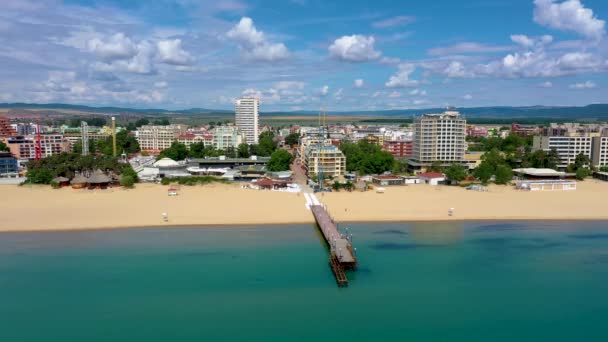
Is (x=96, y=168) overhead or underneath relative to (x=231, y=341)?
overhead

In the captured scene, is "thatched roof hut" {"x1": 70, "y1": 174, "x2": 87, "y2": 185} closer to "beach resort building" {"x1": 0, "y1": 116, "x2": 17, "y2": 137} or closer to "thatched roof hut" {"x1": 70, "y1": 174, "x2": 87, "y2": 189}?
→ "thatched roof hut" {"x1": 70, "y1": 174, "x2": 87, "y2": 189}

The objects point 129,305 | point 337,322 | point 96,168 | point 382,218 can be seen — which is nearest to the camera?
point 337,322

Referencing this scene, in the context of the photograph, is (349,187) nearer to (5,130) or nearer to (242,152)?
(242,152)

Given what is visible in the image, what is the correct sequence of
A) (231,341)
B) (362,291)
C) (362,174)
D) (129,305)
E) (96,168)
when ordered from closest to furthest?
(231,341), (129,305), (362,291), (96,168), (362,174)

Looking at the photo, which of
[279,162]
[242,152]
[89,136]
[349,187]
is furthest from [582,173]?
[89,136]

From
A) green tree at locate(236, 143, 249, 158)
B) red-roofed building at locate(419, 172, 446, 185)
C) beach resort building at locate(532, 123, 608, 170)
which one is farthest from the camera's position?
green tree at locate(236, 143, 249, 158)

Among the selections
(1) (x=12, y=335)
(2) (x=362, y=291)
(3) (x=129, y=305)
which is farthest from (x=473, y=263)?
(1) (x=12, y=335)

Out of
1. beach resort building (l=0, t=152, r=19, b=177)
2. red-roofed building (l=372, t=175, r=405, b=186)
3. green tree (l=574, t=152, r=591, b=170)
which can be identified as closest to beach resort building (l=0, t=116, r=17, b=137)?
beach resort building (l=0, t=152, r=19, b=177)

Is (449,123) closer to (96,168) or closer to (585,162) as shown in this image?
(585,162)
